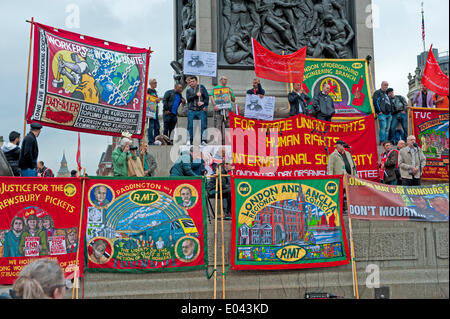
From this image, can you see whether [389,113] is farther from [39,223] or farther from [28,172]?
[39,223]

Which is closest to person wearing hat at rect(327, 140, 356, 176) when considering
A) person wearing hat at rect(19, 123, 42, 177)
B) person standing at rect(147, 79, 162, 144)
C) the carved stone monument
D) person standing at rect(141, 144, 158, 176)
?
person standing at rect(141, 144, 158, 176)

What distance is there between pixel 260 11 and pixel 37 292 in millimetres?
14945

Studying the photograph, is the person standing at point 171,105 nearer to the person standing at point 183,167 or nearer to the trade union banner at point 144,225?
the person standing at point 183,167

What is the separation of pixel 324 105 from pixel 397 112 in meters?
2.13

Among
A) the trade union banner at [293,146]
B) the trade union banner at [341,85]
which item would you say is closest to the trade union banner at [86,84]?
the trade union banner at [293,146]

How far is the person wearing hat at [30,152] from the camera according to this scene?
37.3 ft

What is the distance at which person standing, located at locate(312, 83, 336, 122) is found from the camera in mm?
16438

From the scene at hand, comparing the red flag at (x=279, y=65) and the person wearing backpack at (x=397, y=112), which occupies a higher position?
the red flag at (x=279, y=65)

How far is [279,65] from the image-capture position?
1708cm

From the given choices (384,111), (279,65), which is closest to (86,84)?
(279,65)

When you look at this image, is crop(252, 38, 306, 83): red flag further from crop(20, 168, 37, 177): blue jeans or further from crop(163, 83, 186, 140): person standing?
crop(20, 168, 37, 177): blue jeans

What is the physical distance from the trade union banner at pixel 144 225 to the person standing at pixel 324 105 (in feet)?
22.3

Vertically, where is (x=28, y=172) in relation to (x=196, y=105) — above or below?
below
